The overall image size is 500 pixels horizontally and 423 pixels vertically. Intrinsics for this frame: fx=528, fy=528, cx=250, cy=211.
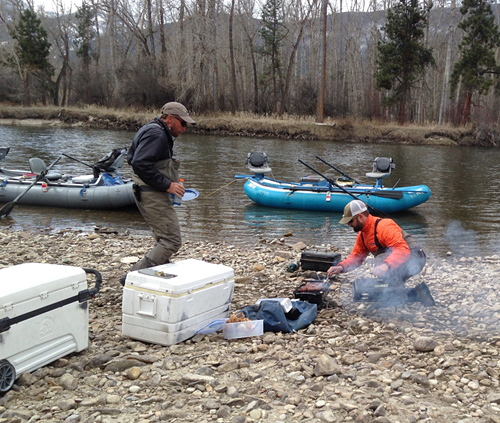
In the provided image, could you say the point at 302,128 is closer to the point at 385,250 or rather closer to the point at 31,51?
the point at 31,51

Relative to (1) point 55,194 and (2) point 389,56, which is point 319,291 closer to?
(1) point 55,194

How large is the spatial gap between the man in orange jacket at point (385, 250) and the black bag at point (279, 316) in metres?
0.75

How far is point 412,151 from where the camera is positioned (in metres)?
27.5

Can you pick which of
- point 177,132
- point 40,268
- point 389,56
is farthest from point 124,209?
point 389,56

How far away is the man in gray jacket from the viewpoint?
4.68 meters

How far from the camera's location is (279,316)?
4.39 m

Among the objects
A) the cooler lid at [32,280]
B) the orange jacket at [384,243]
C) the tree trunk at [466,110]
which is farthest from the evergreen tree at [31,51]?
the cooler lid at [32,280]

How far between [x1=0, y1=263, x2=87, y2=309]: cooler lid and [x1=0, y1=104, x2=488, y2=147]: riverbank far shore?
28817 mm

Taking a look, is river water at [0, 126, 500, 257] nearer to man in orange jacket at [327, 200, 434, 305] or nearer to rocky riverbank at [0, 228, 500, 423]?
man in orange jacket at [327, 200, 434, 305]

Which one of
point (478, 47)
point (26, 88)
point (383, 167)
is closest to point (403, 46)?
point (478, 47)

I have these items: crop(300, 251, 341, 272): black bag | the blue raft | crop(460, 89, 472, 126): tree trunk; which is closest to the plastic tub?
crop(300, 251, 341, 272): black bag

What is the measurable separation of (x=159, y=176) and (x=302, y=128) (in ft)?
92.3

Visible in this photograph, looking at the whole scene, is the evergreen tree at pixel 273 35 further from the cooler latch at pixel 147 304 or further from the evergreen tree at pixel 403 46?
the cooler latch at pixel 147 304

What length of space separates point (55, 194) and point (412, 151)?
66.4 ft
